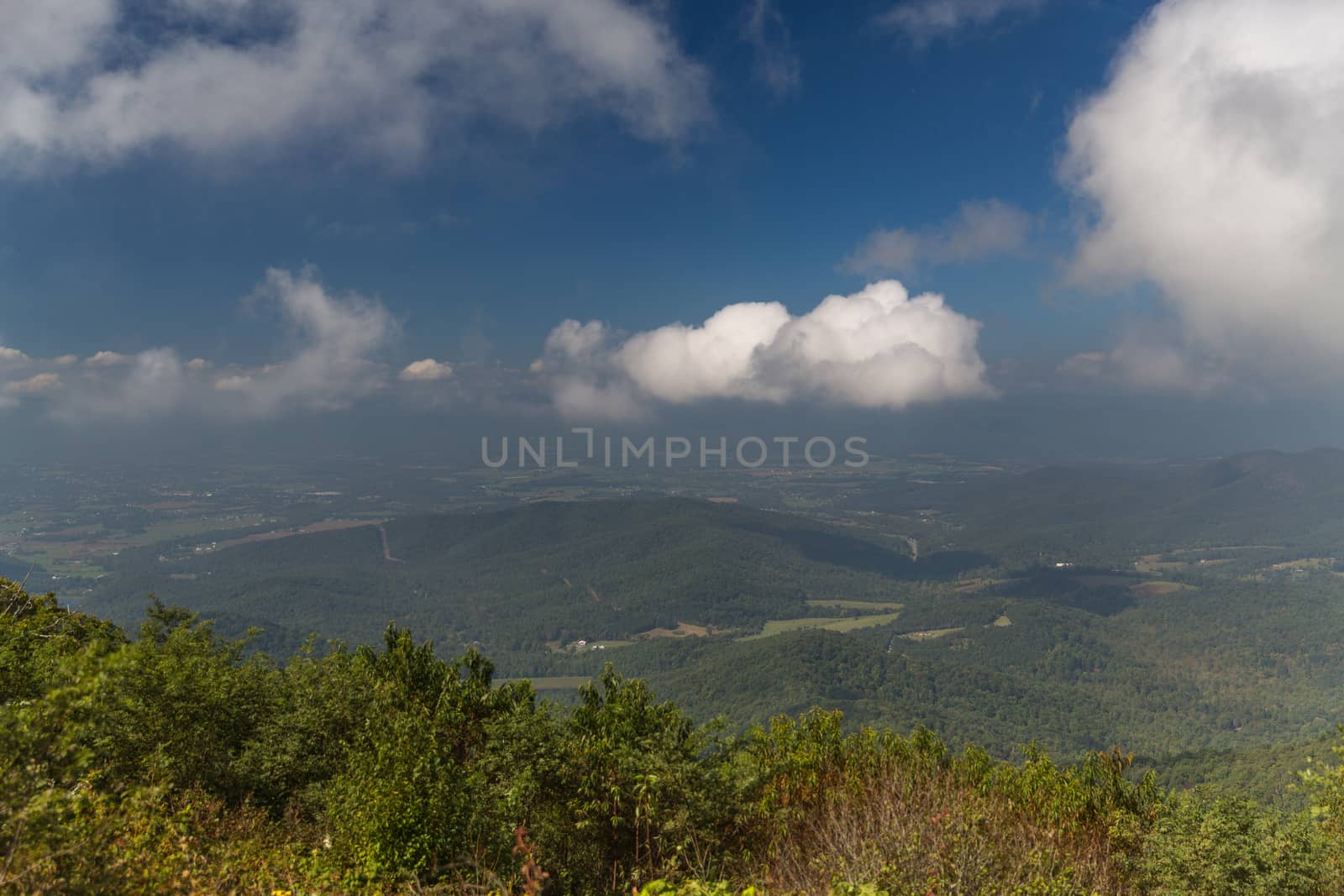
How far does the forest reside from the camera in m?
8.15

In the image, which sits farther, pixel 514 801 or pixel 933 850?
pixel 514 801

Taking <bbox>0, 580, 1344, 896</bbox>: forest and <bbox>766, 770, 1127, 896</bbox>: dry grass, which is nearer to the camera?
<bbox>0, 580, 1344, 896</bbox>: forest

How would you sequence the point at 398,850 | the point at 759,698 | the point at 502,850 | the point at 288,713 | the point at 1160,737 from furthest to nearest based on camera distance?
the point at 1160,737
the point at 759,698
the point at 288,713
the point at 502,850
the point at 398,850

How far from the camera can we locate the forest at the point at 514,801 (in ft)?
26.7

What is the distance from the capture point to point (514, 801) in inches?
502

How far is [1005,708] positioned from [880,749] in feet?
644

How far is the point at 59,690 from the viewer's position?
19.7 ft

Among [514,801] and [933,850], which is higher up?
[933,850]

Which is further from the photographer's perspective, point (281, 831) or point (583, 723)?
point (583, 723)

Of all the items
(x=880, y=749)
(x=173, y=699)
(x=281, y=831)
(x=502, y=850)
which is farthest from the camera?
(x=880, y=749)

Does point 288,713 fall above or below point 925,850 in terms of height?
below

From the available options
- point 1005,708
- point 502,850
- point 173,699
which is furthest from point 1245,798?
point 1005,708

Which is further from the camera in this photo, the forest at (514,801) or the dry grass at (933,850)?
the dry grass at (933,850)

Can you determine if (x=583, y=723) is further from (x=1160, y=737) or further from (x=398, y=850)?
(x=1160, y=737)
